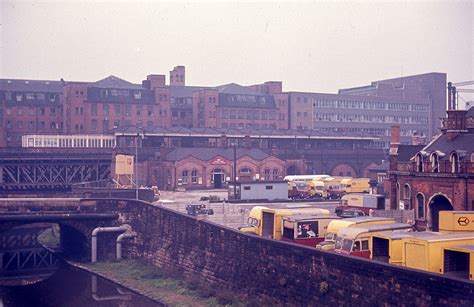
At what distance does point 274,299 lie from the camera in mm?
31172

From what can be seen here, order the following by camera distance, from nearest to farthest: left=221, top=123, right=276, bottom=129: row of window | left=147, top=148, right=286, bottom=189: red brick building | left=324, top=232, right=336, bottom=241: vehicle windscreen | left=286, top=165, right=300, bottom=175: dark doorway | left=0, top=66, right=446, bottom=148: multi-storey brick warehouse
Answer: left=324, top=232, right=336, bottom=241: vehicle windscreen < left=147, top=148, right=286, bottom=189: red brick building < left=286, top=165, right=300, bottom=175: dark doorway < left=0, top=66, right=446, bottom=148: multi-storey brick warehouse < left=221, top=123, right=276, bottom=129: row of window

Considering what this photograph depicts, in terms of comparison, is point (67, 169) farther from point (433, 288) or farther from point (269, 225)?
point (433, 288)

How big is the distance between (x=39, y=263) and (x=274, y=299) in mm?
27961

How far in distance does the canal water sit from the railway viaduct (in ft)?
13.8

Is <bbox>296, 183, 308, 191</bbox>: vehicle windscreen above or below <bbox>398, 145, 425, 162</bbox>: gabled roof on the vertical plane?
below

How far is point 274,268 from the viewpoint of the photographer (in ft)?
103

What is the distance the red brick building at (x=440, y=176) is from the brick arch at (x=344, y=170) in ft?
139

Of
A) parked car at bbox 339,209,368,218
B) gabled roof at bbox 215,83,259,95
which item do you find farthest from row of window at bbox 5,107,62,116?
parked car at bbox 339,209,368,218

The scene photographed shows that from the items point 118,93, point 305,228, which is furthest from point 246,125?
point 305,228

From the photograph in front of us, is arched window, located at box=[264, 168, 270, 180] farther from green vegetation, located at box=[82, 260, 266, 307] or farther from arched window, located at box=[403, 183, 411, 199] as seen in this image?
arched window, located at box=[403, 183, 411, 199]

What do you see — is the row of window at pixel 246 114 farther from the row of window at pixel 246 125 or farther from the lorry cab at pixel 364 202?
the lorry cab at pixel 364 202

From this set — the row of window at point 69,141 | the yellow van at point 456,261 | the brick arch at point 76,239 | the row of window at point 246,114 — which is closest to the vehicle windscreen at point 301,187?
the brick arch at point 76,239

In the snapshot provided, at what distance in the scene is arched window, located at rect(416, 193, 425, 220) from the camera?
4206cm

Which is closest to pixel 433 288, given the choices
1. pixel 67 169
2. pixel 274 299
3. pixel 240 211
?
pixel 274 299
